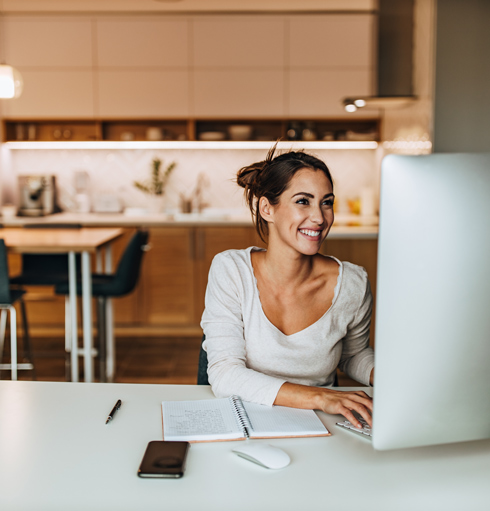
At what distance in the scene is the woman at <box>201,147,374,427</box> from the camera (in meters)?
1.42

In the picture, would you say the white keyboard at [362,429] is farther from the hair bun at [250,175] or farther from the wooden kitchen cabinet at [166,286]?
the wooden kitchen cabinet at [166,286]

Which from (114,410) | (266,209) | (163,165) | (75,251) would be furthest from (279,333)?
(163,165)

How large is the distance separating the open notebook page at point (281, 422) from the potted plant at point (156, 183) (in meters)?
3.94

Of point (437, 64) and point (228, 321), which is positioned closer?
point (228, 321)

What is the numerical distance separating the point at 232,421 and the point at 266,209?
0.63 metres

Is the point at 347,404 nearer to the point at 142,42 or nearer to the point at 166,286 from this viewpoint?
the point at 166,286

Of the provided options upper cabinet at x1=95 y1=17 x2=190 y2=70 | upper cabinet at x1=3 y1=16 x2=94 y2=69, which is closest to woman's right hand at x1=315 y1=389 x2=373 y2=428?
upper cabinet at x1=95 y1=17 x2=190 y2=70

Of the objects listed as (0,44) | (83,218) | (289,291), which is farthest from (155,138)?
(289,291)

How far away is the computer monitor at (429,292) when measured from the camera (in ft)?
2.68

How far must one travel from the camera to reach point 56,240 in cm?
314

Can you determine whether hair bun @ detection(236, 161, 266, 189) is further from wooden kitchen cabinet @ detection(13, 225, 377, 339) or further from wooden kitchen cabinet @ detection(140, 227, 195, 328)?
wooden kitchen cabinet @ detection(140, 227, 195, 328)

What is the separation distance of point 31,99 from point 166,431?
434cm

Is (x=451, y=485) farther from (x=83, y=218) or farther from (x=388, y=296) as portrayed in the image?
(x=83, y=218)

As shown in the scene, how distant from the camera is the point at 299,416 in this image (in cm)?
115
